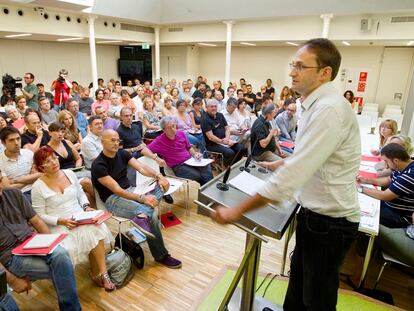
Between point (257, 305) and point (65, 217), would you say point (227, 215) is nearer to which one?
point (257, 305)

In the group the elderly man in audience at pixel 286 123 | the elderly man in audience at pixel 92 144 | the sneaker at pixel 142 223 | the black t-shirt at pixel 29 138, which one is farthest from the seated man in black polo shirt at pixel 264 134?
the black t-shirt at pixel 29 138

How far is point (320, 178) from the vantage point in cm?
128

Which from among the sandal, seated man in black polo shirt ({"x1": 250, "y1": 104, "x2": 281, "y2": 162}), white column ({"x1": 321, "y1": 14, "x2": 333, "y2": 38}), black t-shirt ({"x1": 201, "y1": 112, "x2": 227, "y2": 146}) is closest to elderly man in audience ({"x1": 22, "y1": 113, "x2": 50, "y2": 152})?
the sandal

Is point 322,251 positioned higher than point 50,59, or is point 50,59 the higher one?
point 50,59

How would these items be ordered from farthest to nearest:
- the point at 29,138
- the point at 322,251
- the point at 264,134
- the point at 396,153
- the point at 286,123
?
the point at 286,123 → the point at 264,134 → the point at 29,138 → the point at 396,153 → the point at 322,251

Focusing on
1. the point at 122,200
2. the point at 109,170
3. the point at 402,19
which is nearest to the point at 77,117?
the point at 109,170

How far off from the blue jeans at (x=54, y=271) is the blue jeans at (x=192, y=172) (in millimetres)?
1972

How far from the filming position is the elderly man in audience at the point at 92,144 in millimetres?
3594

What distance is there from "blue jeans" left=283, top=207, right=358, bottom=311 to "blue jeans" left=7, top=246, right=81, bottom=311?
158 cm

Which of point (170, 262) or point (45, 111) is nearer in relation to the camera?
point (170, 262)

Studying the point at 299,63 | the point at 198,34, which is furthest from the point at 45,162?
the point at 198,34

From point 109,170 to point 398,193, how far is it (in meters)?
2.57

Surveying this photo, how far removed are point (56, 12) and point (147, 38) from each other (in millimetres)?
3437

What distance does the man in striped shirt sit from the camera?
238 centimetres
